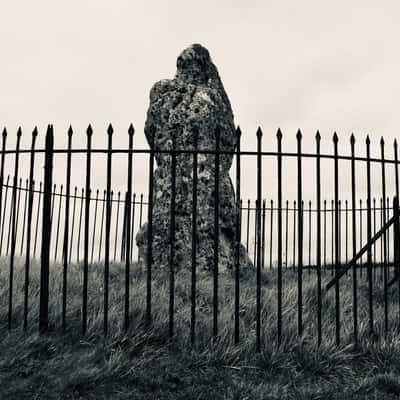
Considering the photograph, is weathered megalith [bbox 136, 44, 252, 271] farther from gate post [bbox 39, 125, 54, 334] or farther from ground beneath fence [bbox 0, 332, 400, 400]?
ground beneath fence [bbox 0, 332, 400, 400]

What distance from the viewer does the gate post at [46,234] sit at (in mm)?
4695

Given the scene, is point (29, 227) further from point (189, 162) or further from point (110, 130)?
point (189, 162)

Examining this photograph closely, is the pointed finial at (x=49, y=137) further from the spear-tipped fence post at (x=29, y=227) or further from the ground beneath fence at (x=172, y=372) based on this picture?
the ground beneath fence at (x=172, y=372)

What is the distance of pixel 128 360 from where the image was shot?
4062 mm

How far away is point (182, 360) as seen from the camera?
4203mm

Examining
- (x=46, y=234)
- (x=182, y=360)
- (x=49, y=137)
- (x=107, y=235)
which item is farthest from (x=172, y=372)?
(x=49, y=137)

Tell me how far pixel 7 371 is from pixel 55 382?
490mm

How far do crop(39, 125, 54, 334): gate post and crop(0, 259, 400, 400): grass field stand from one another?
5.5 inches

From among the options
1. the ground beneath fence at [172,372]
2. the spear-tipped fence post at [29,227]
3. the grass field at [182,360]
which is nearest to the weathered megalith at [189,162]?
the grass field at [182,360]

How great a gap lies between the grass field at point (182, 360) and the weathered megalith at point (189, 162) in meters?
1.89

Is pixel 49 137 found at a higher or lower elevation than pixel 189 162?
lower

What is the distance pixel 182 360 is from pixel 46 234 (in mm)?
1844

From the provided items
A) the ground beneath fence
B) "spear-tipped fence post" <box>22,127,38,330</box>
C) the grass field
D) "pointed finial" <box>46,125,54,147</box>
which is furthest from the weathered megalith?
the ground beneath fence

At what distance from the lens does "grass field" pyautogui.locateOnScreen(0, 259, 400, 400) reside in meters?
3.85
